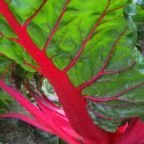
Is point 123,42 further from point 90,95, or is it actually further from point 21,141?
point 21,141

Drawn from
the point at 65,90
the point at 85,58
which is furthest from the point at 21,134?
the point at 85,58

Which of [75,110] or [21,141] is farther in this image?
[21,141]

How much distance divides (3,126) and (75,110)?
25.1 inches

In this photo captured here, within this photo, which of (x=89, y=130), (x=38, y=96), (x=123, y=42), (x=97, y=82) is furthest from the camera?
(x=38, y=96)

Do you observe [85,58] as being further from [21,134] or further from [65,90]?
[21,134]

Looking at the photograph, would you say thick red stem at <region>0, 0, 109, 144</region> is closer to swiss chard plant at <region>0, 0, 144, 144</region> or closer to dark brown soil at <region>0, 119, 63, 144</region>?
swiss chard plant at <region>0, 0, 144, 144</region>

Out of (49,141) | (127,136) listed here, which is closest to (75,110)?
(127,136)

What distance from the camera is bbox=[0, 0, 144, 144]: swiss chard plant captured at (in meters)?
1.26

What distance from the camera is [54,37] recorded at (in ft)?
4.37

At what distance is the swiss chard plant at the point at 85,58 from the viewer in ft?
4.13

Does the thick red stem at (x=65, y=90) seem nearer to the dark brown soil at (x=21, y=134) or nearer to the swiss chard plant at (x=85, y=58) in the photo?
the swiss chard plant at (x=85, y=58)

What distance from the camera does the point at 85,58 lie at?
4.59ft

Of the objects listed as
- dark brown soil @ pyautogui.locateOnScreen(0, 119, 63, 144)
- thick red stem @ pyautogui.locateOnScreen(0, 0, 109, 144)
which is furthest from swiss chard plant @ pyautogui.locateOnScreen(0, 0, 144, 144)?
dark brown soil @ pyautogui.locateOnScreen(0, 119, 63, 144)

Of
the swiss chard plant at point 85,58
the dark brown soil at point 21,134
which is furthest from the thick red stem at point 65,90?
the dark brown soil at point 21,134
